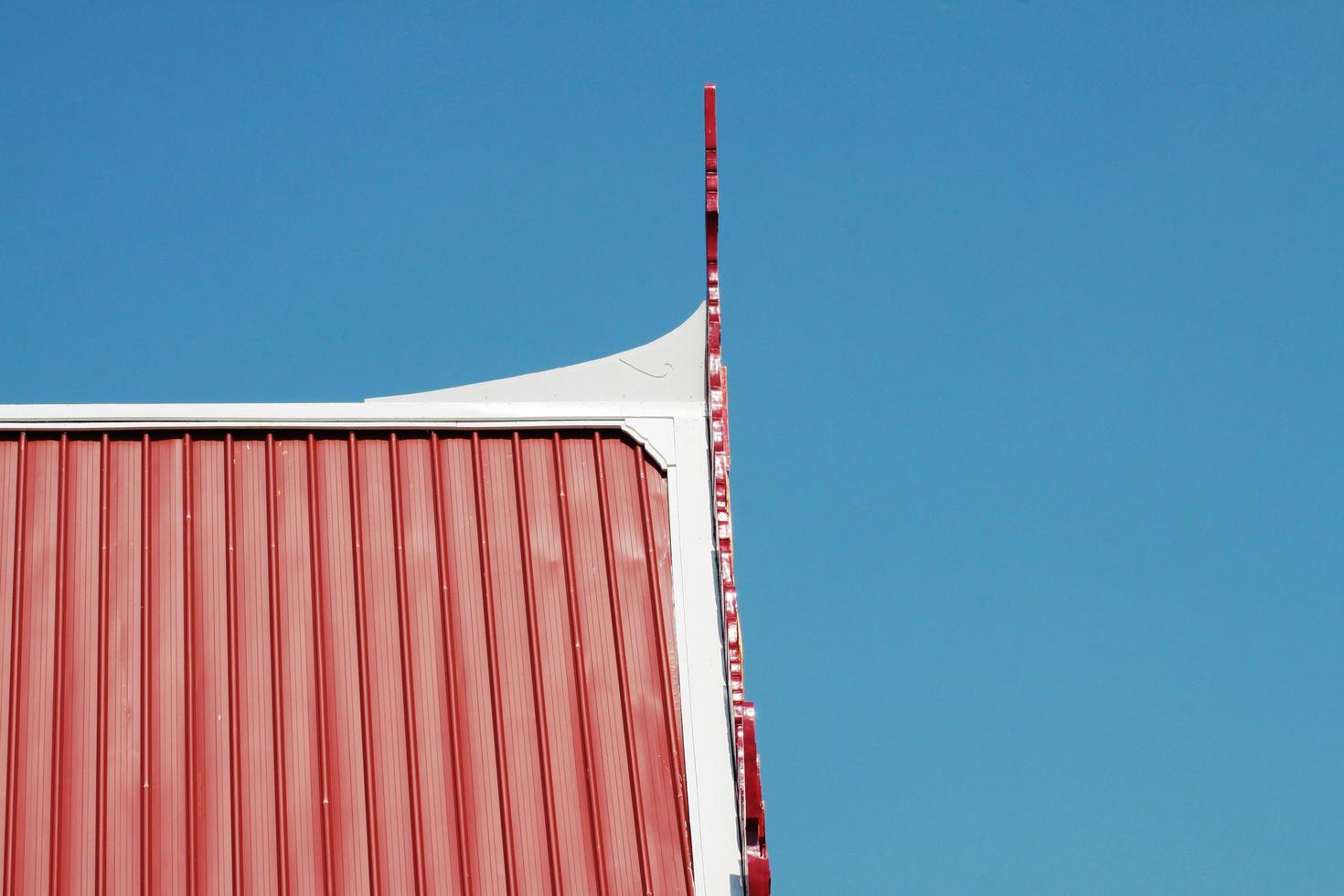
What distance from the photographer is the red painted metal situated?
25.0ft

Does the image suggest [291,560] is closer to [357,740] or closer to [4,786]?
[357,740]

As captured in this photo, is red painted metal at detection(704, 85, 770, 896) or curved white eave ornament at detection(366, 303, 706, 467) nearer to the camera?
red painted metal at detection(704, 85, 770, 896)

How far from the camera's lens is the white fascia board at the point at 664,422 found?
816 cm

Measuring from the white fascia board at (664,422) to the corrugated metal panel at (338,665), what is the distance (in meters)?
0.09

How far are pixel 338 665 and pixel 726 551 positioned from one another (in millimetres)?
2114

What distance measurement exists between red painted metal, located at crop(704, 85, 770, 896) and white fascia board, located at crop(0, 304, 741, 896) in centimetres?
13

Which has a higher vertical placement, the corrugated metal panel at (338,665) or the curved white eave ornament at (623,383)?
the curved white eave ornament at (623,383)

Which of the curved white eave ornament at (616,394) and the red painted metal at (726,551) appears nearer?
the red painted metal at (726,551)

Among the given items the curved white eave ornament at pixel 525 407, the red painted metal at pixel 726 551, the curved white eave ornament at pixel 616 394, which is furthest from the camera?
the curved white eave ornament at pixel 616 394

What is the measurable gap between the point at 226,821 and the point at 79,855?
2.22 ft

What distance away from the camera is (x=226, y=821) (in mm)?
7730

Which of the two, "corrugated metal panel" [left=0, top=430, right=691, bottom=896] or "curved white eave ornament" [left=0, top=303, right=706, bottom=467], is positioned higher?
"curved white eave ornament" [left=0, top=303, right=706, bottom=467]

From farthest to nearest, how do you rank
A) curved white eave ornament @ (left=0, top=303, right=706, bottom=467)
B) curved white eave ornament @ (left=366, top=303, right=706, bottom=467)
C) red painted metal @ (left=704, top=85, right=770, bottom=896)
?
curved white eave ornament @ (left=366, top=303, right=706, bottom=467) → curved white eave ornament @ (left=0, top=303, right=706, bottom=467) → red painted metal @ (left=704, top=85, right=770, bottom=896)

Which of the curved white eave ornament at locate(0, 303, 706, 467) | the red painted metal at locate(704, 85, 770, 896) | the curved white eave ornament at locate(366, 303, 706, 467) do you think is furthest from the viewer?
the curved white eave ornament at locate(366, 303, 706, 467)
